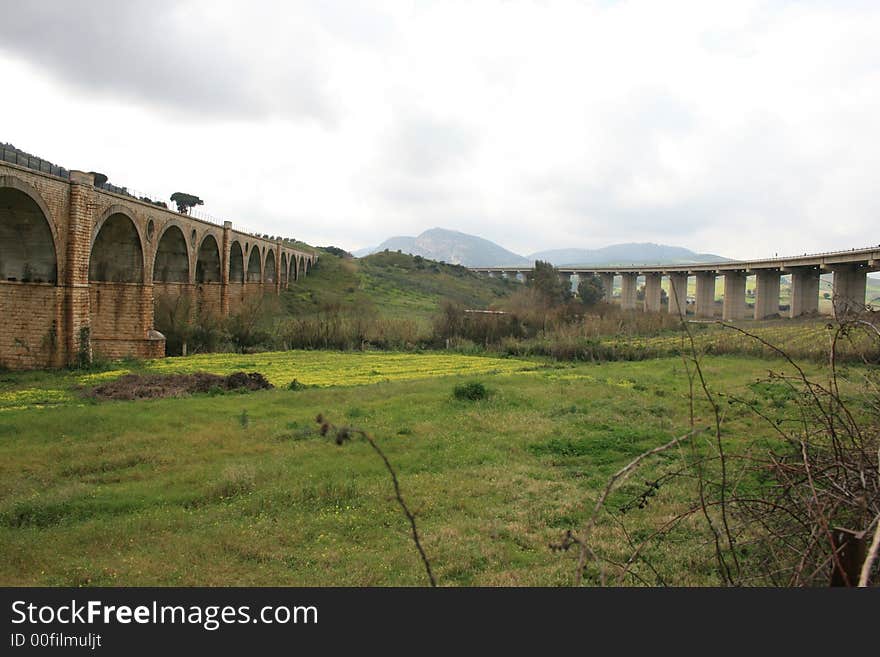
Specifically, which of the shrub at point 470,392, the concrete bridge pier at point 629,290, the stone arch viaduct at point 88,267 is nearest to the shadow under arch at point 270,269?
the stone arch viaduct at point 88,267

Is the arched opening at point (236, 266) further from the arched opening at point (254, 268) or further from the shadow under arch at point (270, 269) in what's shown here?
the shadow under arch at point (270, 269)

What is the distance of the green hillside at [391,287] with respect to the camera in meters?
60.4

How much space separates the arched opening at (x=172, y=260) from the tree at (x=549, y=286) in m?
33.8

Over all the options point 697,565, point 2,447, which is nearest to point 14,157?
point 2,447

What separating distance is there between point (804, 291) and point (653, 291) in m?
25.0

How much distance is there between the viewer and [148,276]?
30266 millimetres

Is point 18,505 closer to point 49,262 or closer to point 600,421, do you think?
point 600,421

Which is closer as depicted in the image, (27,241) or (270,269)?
(27,241)

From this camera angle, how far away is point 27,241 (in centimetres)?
2197

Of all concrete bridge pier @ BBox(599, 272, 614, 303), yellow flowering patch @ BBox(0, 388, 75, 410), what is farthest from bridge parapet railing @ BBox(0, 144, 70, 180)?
concrete bridge pier @ BBox(599, 272, 614, 303)

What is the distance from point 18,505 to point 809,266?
5265 cm

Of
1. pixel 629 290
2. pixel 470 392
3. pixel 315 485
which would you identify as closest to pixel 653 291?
pixel 629 290

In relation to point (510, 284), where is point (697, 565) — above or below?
below

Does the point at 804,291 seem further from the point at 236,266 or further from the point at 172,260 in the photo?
the point at 172,260
